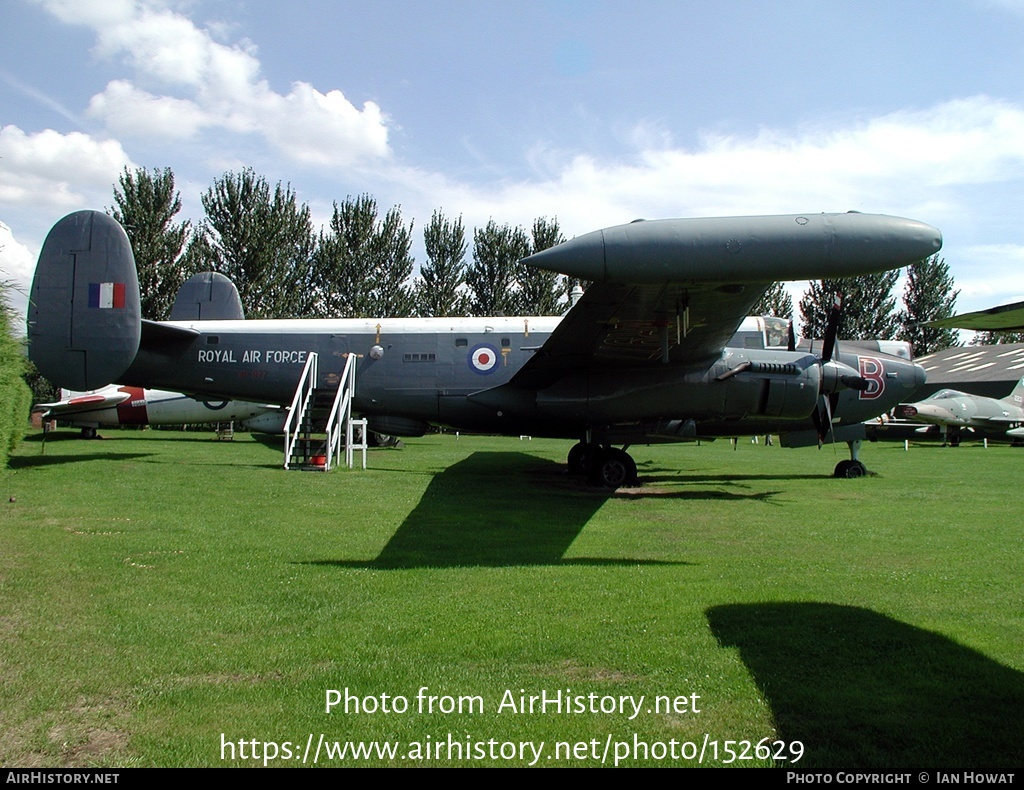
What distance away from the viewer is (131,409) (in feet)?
93.2

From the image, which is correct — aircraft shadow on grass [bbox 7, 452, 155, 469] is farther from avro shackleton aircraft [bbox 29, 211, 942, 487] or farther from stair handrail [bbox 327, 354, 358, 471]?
stair handrail [bbox 327, 354, 358, 471]

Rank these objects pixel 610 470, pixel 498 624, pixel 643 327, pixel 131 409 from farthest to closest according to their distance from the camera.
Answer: pixel 131 409, pixel 610 470, pixel 643 327, pixel 498 624

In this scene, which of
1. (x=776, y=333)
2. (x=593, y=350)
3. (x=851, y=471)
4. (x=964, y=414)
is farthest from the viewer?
(x=964, y=414)

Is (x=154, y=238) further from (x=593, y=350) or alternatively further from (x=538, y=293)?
(x=593, y=350)

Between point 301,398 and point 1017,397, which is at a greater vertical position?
point 1017,397

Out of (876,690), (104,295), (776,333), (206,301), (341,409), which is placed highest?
(206,301)

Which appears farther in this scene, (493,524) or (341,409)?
(341,409)

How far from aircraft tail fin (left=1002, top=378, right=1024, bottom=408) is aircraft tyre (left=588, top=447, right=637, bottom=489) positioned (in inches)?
1159

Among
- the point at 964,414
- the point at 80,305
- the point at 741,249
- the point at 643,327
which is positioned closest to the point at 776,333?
the point at 643,327

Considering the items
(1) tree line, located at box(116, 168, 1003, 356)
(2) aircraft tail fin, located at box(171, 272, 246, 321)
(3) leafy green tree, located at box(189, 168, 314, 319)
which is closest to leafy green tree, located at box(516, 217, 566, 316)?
(1) tree line, located at box(116, 168, 1003, 356)

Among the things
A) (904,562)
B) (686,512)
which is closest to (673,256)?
(904,562)

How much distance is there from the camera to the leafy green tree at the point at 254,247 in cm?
4294

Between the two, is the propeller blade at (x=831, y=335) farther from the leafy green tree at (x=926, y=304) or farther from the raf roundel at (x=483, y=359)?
the leafy green tree at (x=926, y=304)

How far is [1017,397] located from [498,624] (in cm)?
3844
